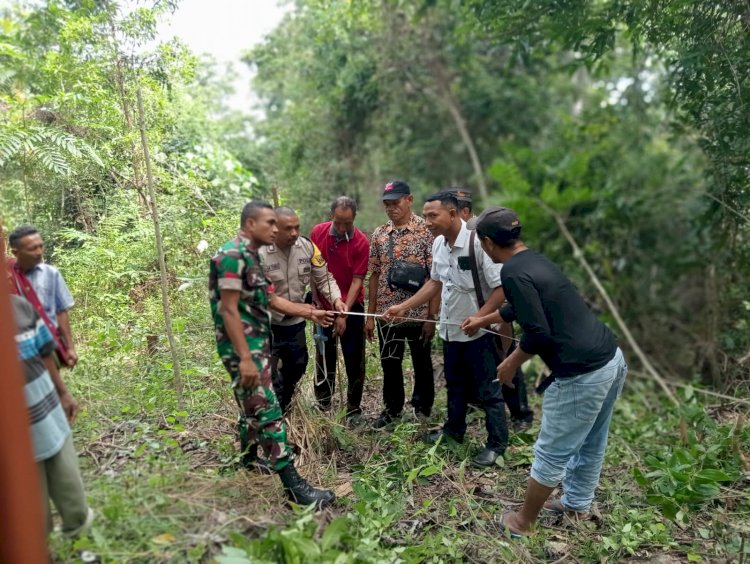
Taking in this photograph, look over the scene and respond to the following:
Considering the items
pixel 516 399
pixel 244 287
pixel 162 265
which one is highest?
pixel 162 265

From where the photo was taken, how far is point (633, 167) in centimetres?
1124

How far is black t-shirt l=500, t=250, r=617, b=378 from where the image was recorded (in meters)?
3.12

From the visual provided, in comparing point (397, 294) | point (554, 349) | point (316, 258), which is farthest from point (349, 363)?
point (554, 349)

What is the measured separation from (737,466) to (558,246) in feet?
23.0

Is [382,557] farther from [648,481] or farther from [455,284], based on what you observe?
[648,481]

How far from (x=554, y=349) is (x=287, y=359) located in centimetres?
185

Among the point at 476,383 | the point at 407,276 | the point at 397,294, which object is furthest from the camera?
the point at 397,294

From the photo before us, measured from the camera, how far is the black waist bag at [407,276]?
436cm

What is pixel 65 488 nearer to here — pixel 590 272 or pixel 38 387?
pixel 38 387

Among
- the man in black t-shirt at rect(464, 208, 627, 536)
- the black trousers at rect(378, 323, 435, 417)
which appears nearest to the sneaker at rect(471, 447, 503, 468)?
the black trousers at rect(378, 323, 435, 417)

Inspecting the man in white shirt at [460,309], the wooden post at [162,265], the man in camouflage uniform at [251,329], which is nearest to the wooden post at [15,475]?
the man in camouflage uniform at [251,329]

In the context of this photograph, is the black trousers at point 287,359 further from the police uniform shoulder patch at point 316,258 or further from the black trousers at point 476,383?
the black trousers at point 476,383

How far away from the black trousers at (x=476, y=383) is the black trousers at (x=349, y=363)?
0.72m

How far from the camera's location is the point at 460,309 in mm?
4188
